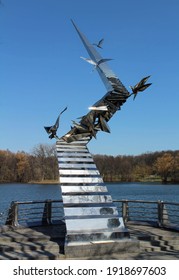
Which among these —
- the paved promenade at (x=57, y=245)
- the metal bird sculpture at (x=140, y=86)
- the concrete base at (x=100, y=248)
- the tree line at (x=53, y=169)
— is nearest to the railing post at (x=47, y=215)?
the paved promenade at (x=57, y=245)

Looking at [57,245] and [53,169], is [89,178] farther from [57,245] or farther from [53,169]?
[53,169]

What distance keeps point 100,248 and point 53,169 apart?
249ft

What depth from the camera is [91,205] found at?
11.6m

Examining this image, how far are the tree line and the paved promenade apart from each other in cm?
6963

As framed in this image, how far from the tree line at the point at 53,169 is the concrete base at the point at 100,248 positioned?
2837 inches

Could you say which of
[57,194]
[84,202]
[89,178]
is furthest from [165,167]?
[84,202]

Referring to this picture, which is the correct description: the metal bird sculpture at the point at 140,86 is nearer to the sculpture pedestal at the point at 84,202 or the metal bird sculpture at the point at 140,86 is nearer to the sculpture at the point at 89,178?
the sculpture at the point at 89,178

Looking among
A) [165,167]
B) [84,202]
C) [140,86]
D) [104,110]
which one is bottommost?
[84,202]

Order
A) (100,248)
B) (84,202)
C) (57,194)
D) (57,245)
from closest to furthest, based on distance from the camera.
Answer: (100,248) → (57,245) → (84,202) → (57,194)

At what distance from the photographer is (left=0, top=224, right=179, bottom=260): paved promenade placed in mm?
10180

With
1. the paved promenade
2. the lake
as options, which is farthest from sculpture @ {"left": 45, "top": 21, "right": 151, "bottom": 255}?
the lake

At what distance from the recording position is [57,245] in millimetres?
10906
